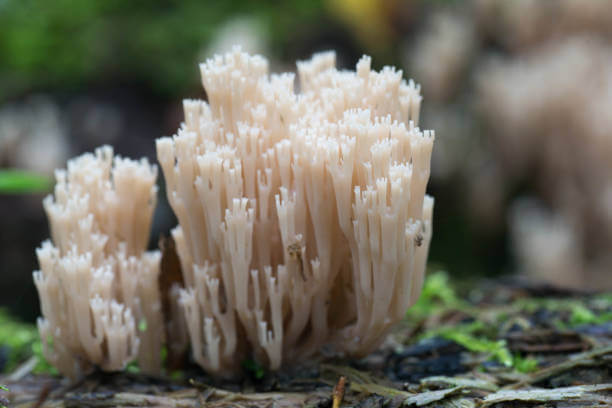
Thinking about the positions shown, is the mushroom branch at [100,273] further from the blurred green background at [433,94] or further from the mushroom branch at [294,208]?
the blurred green background at [433,94]

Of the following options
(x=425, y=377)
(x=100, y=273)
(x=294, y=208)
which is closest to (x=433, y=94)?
(x=425, y=377)

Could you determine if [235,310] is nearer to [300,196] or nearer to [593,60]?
[300,196]

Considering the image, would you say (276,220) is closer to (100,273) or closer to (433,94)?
(100,273)

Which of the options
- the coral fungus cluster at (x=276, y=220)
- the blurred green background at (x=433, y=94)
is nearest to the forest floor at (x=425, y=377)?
the coral fungus cluster at (x=276, y=220)

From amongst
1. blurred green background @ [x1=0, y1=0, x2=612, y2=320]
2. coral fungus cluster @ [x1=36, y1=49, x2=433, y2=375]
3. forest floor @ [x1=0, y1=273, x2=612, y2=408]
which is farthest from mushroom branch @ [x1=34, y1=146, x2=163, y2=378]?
blurred green background @ [x1=0, y1=0, x2=612, y2=320]

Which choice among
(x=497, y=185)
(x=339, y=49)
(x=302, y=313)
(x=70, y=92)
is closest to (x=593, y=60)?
(x=497, y=185)
